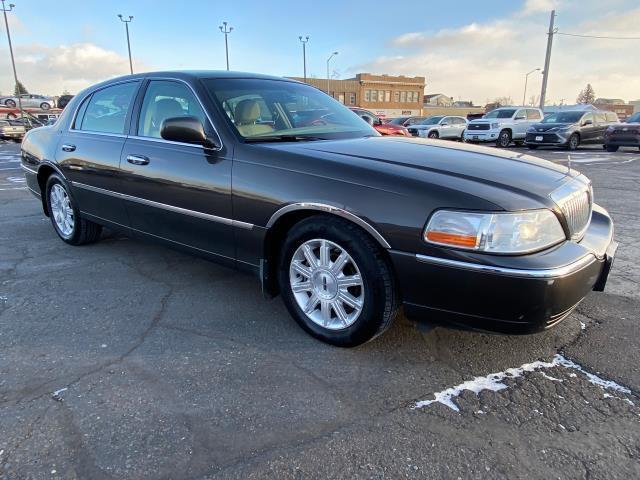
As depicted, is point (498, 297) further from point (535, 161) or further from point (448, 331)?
point (535, 161)

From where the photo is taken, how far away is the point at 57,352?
282cm

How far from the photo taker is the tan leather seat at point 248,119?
322 centimetres

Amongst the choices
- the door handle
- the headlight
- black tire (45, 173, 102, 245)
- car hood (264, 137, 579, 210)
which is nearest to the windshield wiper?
car hood (264, 137, 579, 210)

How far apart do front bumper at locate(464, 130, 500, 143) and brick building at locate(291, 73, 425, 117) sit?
1855 inches

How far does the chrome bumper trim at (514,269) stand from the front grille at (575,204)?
289 mm

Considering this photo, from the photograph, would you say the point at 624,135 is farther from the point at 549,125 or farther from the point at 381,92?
the point at 381,92

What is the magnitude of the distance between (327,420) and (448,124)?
2539 cm

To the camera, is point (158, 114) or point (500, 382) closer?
point (500, 382)

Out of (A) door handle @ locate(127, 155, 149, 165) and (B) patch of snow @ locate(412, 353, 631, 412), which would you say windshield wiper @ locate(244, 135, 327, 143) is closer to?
(A) door handle @ locate(127, 155, 149, 165)

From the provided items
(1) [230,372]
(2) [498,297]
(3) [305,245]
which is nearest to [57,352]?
(1) [230,372]

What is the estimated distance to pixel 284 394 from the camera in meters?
2.42

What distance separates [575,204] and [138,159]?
9.98ft

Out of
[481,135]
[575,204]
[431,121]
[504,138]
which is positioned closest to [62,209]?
[575,204]

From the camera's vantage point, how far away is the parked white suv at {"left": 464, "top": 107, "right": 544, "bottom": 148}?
21141 mm
